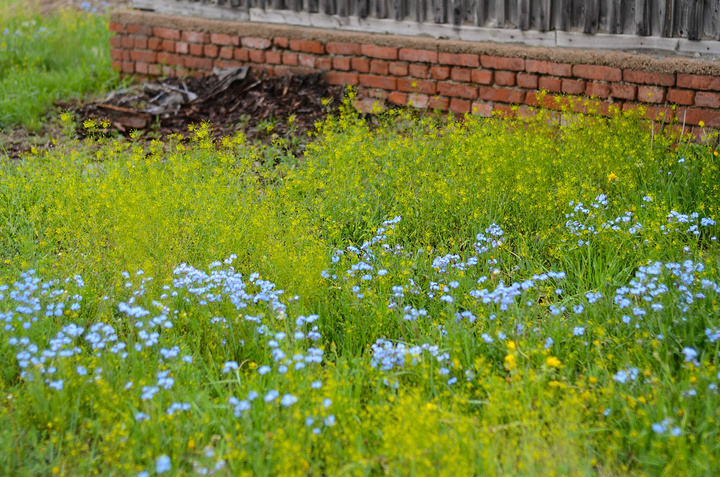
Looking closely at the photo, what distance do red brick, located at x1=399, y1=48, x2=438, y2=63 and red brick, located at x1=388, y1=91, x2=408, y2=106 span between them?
32cm

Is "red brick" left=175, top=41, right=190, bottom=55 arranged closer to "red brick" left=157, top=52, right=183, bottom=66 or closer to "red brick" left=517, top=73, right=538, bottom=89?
"red brick" left=157, top=52, right=183, bottom=66

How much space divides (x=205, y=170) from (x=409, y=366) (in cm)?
259

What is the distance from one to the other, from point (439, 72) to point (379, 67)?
0.62 metres

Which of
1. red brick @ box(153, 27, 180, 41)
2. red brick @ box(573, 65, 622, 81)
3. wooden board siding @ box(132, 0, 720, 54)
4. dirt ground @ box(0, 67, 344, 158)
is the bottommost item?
dirt ground @ box(0, 67, 344, 158)

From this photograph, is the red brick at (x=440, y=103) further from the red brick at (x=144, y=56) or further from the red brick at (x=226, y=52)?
the red brick at (x=144, y=56)

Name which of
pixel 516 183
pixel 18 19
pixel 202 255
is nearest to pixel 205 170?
pixel 202 255

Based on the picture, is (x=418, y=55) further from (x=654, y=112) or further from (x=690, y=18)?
(x=690, y=18)

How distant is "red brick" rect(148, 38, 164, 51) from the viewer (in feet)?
26.4

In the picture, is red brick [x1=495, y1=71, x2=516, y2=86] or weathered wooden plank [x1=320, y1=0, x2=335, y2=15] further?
weathered wooden plank [x1=320, y1=0, x2=335, y2=15]

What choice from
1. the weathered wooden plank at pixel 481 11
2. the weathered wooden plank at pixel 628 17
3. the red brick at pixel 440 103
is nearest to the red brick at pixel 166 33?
the red brick at pixel 440 103

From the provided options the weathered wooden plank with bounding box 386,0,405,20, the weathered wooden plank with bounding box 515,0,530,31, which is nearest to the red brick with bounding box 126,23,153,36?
the weathered wooden plank with bounding box 386,0,405,20

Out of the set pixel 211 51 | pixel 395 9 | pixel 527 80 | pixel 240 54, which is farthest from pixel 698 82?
pixel 211 51

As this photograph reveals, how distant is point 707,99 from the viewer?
5.20 m

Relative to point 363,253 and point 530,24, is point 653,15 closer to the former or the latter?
point 530,24
